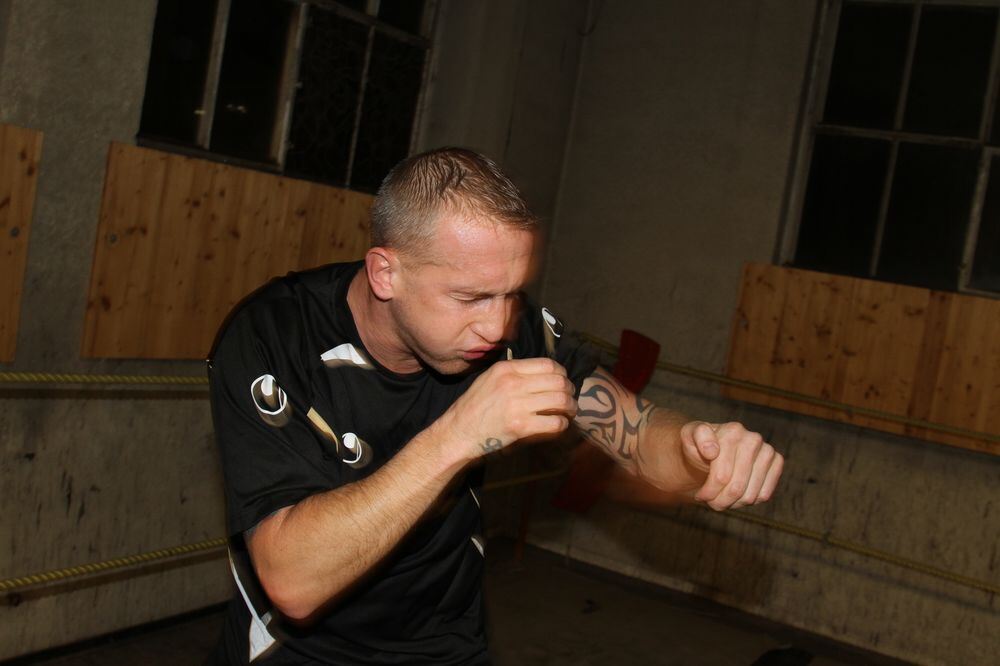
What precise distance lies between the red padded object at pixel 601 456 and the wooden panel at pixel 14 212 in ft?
11.8

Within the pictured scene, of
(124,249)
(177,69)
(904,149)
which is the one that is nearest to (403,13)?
(177,69)

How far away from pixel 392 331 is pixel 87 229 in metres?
2.42

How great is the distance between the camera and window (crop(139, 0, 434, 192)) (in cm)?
435

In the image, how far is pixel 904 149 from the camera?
5891 millimetres

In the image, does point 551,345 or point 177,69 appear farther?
point 177,69

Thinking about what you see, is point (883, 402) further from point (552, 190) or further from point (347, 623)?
point (347, 623)

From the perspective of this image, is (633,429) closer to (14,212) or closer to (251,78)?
(14,212)

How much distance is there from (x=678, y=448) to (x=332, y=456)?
2.67 ft

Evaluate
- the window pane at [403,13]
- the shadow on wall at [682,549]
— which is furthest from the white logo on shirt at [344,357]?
the shadow on wall at [682,549]

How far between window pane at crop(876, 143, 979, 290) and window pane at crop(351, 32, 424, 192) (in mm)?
3074

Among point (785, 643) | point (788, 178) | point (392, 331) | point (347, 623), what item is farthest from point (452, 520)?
point (788, 178)

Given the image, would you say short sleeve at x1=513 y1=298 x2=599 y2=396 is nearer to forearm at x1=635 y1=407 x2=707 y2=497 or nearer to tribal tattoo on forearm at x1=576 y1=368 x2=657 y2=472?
tribal tattoo on forearm at x1=576 y1=368 x2=657 y2=472

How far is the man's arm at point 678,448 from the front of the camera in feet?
6.12

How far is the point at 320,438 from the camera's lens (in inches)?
76.8
